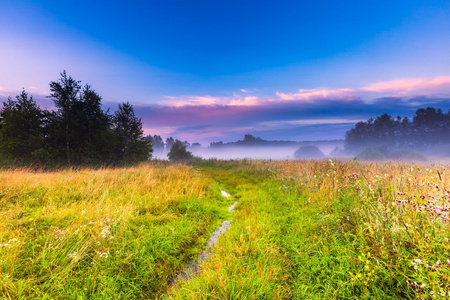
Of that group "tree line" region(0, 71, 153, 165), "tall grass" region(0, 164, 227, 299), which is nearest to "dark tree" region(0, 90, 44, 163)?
"tree line" region(0, 71, 153, 165)

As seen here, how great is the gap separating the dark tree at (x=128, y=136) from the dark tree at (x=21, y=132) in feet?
28.5

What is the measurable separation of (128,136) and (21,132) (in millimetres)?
11419

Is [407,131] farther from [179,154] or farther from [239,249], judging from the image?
[239,249]

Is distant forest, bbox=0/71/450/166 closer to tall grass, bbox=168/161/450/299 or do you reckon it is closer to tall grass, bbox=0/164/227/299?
tall grass, bbox=0/164/227/299

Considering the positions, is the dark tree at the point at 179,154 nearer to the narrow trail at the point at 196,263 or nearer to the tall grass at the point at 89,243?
the tall grass at the point at 89,243

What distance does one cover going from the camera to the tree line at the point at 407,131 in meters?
48.3

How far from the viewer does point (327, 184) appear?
7148mm

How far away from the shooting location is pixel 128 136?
28.3m

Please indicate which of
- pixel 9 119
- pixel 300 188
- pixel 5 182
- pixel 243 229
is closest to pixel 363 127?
pixel 300 188

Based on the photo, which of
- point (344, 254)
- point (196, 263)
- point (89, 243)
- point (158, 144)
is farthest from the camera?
point (158, 144)

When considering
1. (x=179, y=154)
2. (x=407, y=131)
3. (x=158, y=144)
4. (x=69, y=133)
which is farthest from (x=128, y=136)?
(x=158, y=144)

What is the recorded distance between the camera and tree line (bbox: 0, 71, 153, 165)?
1888 cm

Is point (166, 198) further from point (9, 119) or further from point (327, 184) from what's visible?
point (9, 119)

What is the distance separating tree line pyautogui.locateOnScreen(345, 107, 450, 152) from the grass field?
65672 mm
